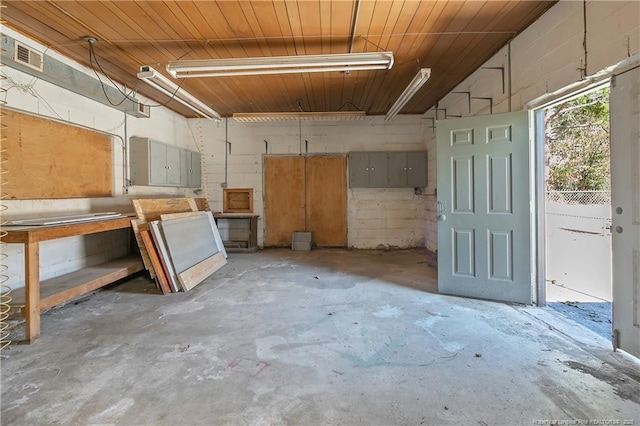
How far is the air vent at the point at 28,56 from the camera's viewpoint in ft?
9.20

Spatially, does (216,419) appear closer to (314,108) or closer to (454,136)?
(454,136)

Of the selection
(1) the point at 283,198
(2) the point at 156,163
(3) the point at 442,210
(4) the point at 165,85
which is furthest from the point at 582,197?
(2) the point at 156,163

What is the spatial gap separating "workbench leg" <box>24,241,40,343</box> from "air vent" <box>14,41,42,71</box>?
6.22 ft

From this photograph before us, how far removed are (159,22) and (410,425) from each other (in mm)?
3889

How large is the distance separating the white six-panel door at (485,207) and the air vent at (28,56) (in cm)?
450

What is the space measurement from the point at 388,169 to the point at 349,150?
946 mm

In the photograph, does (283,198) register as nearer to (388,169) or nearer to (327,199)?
(327,199)

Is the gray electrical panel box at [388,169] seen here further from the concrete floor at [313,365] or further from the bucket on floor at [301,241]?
the concrete floor at [313,365]

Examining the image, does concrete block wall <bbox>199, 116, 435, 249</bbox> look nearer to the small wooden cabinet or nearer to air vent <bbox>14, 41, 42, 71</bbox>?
the small wooden cabinet

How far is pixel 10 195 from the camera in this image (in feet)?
9.54

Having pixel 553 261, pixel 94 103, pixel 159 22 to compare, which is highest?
pixel 159 22

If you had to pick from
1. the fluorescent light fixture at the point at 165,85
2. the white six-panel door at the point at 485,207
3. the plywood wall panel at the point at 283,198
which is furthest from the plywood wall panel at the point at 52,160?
the white six-panel door at the point at 485,207

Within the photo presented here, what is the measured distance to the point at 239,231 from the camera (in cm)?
645

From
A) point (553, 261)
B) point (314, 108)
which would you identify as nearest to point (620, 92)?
point (553, 261)
